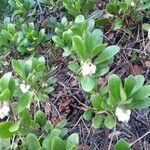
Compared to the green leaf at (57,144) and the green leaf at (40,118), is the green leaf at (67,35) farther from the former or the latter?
the green leaf at (57,144)

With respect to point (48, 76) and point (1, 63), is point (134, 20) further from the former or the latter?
point (1, 63)

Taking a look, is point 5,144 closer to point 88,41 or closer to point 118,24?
point 88,41

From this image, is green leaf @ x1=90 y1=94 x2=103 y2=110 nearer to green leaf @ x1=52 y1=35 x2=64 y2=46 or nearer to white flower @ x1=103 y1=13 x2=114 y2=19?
green leaf @ x1=52 y1=35 x2=64 y2=46

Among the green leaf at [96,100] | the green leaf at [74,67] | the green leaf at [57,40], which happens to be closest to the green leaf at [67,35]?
the green leaf at [57,40]

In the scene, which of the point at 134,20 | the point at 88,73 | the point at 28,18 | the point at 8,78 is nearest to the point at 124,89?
the point at 88,73

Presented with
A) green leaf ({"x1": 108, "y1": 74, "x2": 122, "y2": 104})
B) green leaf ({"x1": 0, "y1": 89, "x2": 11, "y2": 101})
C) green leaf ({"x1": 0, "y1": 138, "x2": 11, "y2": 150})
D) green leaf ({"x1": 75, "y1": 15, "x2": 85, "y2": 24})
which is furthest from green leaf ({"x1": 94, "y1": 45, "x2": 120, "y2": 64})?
green leaf ({"x1": 0, "y1": 138, "x2": 11, "y2": 150})

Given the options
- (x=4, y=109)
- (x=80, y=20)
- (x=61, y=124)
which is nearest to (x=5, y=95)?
(x=4, y=109)
